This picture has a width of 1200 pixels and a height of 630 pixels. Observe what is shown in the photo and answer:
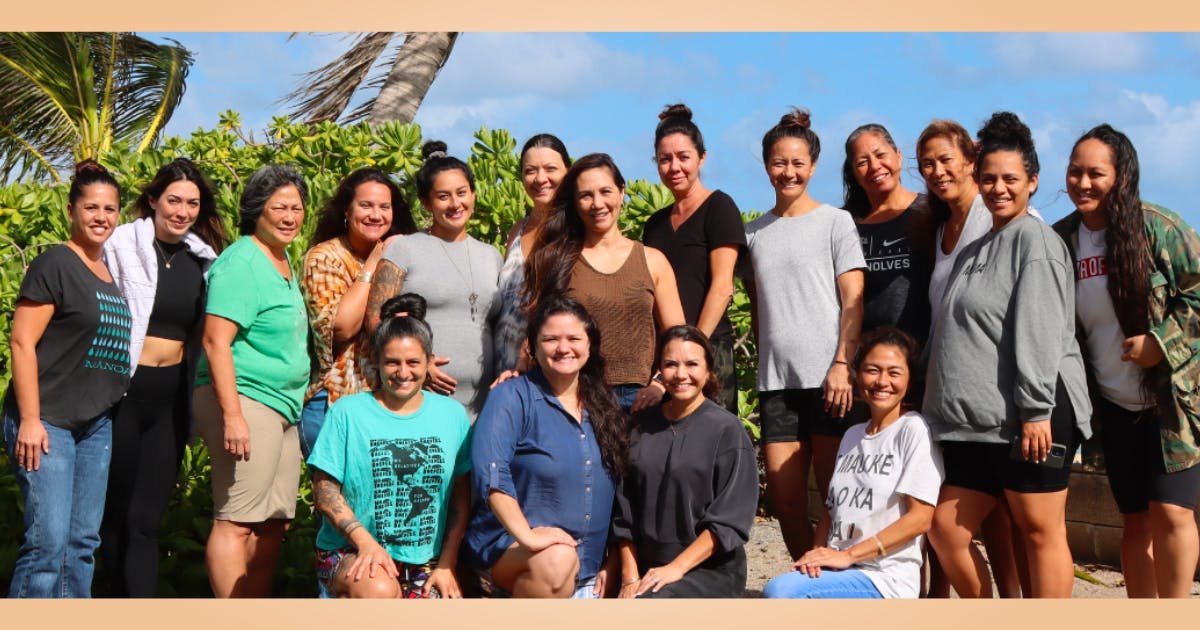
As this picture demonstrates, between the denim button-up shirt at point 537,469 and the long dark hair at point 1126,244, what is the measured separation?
2060 millimetres

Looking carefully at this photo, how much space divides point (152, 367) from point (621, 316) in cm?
195

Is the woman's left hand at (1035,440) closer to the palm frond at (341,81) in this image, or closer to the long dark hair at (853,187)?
the long dark hair at (853,187)

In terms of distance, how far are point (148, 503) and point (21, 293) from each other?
101 cm

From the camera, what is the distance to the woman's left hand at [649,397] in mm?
4867

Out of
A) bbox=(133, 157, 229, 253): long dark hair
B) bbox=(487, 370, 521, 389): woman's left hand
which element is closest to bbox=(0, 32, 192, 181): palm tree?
bbox=(133, 157, 229, 253): long dark hair

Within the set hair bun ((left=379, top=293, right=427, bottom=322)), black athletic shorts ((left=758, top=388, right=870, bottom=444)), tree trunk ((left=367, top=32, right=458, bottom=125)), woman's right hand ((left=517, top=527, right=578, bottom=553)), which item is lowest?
woman's right hand ((left=517, top=527, right=578, bottom=553))

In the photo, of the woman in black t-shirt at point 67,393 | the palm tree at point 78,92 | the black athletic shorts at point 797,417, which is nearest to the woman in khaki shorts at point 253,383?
the woman in black t-shirt at point 67,393

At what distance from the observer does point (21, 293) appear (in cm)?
478

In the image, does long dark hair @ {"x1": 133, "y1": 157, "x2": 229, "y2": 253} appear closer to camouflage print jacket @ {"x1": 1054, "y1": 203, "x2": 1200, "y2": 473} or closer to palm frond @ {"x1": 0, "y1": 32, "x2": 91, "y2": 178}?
camouflage print jacket @ {"x1": 1054, "y1": 203, "x2": 1200, "y2": 473}

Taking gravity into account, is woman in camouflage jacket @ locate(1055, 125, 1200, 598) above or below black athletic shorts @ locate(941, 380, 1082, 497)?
above

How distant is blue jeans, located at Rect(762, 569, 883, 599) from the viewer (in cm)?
448

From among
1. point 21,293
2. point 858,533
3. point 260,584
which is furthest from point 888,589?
point 21,293

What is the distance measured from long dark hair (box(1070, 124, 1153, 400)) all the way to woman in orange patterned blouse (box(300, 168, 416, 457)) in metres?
2.88

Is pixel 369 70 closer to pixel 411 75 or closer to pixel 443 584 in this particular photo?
pixel 411 75
